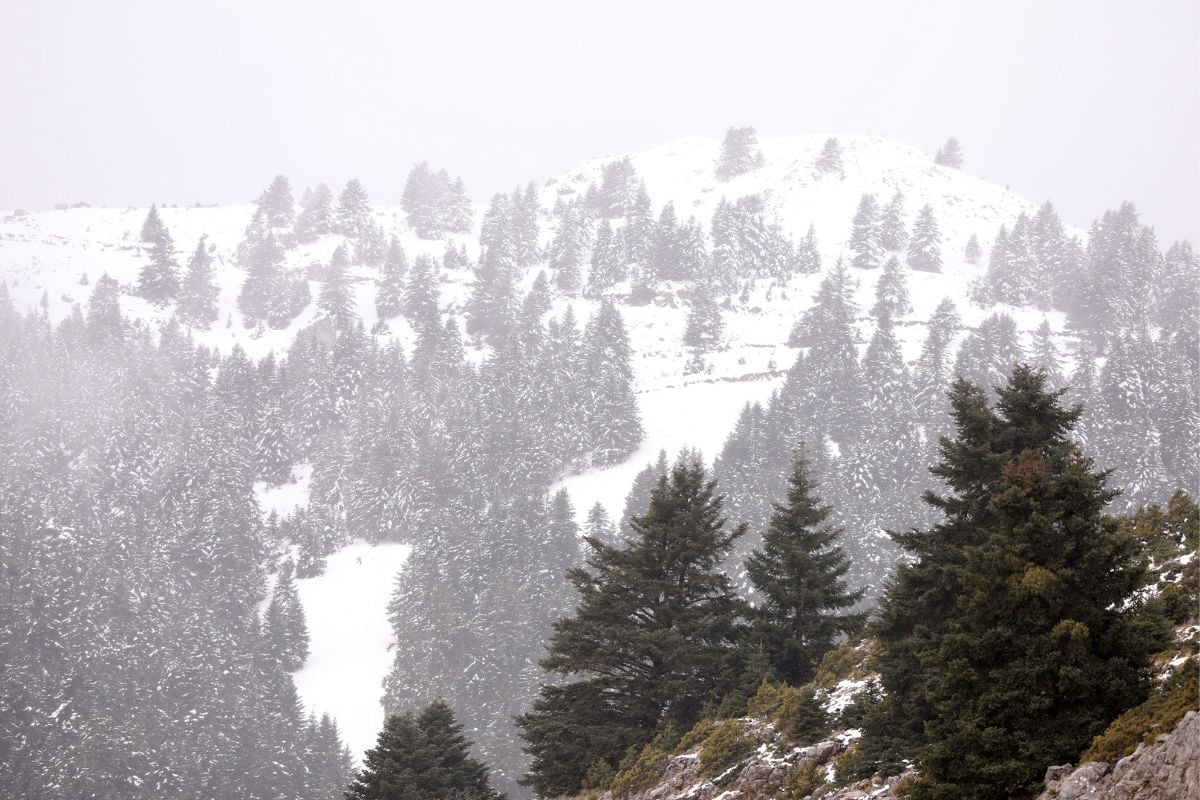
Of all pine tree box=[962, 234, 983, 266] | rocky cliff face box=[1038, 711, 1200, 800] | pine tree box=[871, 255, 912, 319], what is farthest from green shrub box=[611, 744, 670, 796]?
pine tree box=[962, 234, 983, 266]

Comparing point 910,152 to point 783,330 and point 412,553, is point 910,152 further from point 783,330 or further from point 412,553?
point 412,553

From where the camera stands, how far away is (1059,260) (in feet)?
407

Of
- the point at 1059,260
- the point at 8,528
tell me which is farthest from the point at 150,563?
the point at 1059,260

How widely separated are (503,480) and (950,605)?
79.3 m

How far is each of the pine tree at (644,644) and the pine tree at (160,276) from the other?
397 feet

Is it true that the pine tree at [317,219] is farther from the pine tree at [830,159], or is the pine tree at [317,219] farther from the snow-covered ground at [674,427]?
the pine tree at [830,159]

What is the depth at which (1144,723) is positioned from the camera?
9.73 meters

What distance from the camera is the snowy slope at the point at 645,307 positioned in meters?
82.9

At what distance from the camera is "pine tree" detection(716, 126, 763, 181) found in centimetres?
16825

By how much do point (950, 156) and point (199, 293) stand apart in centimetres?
13961

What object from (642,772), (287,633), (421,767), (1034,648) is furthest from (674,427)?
(1034,648)

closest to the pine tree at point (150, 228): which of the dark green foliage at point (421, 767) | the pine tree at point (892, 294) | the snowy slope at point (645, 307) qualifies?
the snowy slope at point (645, 307)

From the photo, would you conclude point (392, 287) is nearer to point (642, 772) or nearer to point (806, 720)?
point (642, 772)

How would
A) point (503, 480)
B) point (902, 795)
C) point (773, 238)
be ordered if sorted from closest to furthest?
1. point (902, 795)
2. point (503, 480)
3. point (773, 238)
